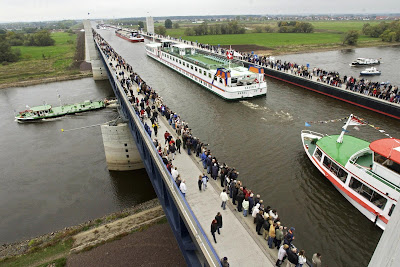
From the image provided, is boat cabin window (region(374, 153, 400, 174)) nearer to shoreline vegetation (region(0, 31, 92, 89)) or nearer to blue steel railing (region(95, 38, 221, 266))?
blue steel railing (region(95, 38, 221, 266))

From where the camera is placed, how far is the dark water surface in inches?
899

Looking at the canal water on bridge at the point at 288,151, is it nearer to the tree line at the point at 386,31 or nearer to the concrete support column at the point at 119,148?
the concrete support column at the point at 119,148

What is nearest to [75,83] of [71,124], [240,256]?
[71,124]

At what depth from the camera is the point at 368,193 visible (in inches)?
595

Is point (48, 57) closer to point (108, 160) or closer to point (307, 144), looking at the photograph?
point (108, 160)

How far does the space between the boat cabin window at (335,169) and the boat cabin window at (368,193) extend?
79 centimetres

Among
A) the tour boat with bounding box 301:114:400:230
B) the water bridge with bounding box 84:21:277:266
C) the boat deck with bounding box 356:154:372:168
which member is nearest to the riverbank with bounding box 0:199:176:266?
the water bridge with bounding box 84:21:277:266

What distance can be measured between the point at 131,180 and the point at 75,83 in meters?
50.5

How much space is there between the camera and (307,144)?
21812 millimetres

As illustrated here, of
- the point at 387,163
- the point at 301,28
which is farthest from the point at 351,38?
the point at 387,163

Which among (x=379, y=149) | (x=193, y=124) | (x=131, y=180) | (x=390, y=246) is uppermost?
(x=390, y=246)

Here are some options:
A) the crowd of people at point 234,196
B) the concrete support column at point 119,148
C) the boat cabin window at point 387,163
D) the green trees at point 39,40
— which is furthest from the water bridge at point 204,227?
the green trees at point 39,40

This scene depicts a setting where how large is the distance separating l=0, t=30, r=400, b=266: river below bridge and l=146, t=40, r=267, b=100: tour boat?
148cm

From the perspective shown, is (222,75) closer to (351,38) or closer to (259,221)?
(259,221)
